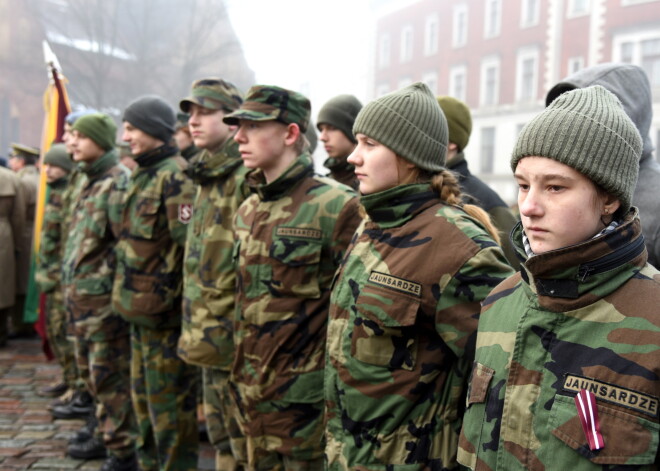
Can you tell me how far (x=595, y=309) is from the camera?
4.65 ft

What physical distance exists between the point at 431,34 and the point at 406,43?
1772 millimetres

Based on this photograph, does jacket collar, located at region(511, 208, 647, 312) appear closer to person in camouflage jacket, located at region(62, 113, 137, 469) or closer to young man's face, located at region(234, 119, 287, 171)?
young man's face, located at region(234, 119, 287, 171)

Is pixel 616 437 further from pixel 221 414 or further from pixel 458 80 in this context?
pixel 458 80

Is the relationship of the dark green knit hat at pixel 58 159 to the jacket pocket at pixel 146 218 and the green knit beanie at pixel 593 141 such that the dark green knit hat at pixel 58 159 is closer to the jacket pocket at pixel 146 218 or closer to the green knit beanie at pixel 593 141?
the jacket pocket at pixel 146 218

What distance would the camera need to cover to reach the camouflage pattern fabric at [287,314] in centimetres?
285

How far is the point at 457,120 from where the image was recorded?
354cm

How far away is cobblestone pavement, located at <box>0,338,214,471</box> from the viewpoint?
4.36 meters

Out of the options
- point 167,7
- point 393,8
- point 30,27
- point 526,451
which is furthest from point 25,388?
point 393,8

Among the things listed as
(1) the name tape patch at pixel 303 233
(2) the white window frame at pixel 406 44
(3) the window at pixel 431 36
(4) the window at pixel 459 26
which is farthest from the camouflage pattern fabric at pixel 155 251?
(2) the white window frame at pixel 406 44

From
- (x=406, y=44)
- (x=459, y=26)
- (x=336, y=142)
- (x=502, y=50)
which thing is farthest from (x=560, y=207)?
(x=406, y=44)

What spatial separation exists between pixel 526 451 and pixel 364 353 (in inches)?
32.3

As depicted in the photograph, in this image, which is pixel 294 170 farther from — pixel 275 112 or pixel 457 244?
pixel 457 244

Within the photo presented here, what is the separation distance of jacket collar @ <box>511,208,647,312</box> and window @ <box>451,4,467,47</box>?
3260cm

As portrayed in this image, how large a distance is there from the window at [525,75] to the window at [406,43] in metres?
7.11
